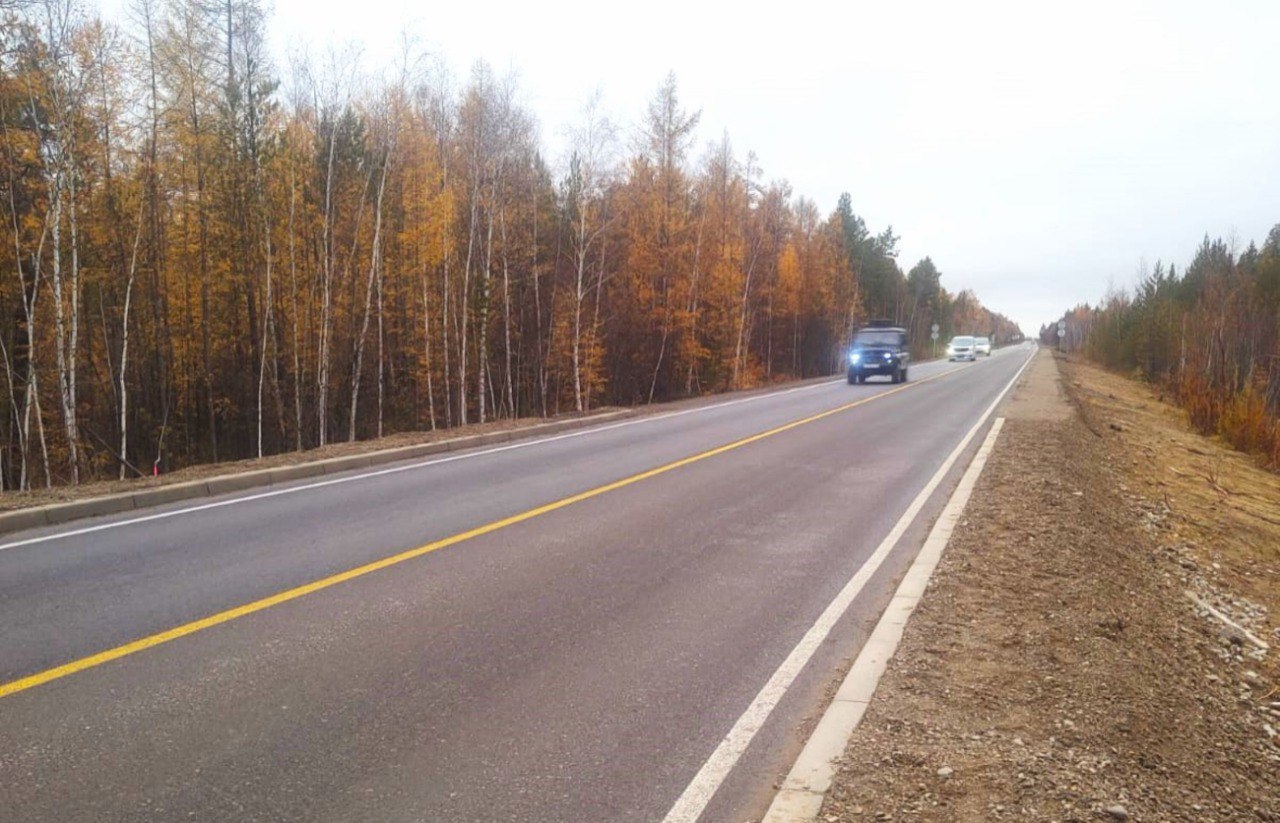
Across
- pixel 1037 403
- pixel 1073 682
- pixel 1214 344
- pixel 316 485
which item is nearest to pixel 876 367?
pixel 1037 403

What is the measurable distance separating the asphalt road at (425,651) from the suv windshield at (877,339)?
23112 millimetres

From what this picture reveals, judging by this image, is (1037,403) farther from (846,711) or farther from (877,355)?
(846,711)

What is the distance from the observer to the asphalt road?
310 centimetres

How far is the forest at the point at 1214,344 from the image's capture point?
2105 cm

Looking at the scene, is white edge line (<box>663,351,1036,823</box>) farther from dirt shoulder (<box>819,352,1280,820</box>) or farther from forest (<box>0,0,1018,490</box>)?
forest (<box>0,0,1018,490</box>)

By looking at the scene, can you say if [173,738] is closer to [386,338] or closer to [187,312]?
[187,312]

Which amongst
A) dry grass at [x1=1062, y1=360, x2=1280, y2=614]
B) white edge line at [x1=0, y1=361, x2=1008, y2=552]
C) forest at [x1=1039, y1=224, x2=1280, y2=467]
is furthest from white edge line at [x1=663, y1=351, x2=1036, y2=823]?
forest at [x1=1039, y1=224, x2=1280, y2=467]

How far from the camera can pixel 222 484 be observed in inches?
373

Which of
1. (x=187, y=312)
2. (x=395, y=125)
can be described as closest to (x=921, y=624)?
(x=395, y=125)

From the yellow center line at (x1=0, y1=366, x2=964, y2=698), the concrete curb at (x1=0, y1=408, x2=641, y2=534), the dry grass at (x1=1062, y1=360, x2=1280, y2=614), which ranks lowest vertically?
the dry grass at (x1=1062, y1=360, x2=1280, y2=614)

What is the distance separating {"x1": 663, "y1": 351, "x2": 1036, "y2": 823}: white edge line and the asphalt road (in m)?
0.06

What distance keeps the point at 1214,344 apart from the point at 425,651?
45370 millimetres

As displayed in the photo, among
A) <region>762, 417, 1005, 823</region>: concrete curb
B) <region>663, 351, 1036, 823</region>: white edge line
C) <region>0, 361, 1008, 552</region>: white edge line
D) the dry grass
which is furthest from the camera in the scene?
the dry grass

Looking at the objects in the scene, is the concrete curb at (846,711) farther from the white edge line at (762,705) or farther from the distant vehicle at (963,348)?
the distant vehicle at (963,348)
